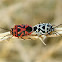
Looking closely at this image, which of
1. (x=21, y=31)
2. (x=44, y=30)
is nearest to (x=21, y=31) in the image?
(x=21, y=31)

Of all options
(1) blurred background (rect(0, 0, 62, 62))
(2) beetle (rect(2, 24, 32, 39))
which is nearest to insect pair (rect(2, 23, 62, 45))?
(2) beetle (rect(2, 24, 32, 39))

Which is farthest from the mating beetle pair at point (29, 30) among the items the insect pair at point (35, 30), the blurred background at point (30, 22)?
the blurred background at point (30, 22)

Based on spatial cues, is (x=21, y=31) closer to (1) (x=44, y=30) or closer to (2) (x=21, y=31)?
(2) (x=21, y=31)

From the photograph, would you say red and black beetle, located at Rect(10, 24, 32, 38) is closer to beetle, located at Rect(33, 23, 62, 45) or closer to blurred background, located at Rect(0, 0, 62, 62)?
beetle, located at Rect(33, 23, 62, 45)

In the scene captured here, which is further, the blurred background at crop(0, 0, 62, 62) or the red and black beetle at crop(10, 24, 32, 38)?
the blurred background at crop(0, 0, 62, 62)

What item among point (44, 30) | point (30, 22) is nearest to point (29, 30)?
point (44, 30)

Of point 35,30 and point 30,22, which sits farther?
point 30,22

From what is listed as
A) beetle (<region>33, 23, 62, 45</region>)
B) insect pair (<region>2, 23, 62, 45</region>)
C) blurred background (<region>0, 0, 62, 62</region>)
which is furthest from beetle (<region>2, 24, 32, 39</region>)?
blurred background (<region>0, 0, 62, 62</region>)

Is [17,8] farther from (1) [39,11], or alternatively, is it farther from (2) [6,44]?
(2) [6,44]

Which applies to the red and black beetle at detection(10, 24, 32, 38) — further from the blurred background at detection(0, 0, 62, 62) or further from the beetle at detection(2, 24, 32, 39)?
the blurred background at detection(0, 0, 62, 62)
